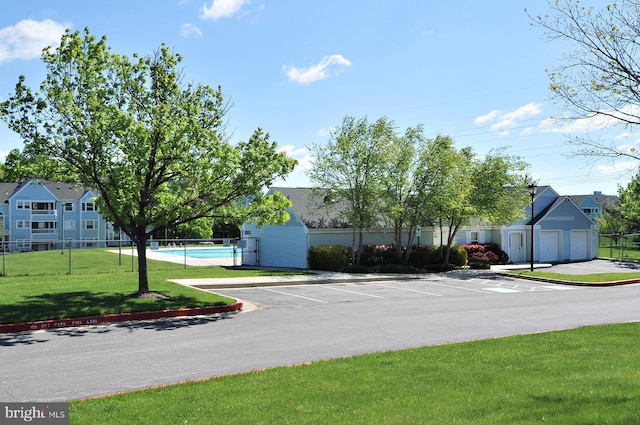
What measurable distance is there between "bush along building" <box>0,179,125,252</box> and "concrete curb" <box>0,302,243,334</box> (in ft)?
176

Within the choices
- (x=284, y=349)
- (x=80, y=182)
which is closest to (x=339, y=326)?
(x=284, y=349)

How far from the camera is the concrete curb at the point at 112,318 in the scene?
45.6 ft

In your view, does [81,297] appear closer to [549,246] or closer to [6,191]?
[549,246]

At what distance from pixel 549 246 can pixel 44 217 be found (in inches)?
2356

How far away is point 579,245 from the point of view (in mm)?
43562

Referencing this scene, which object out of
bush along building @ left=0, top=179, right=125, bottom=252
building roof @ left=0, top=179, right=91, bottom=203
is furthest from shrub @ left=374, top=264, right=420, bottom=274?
building roof @ left=0, top=179, right=91, bottom=203

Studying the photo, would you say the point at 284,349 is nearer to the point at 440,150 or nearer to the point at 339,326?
the point at 339,326

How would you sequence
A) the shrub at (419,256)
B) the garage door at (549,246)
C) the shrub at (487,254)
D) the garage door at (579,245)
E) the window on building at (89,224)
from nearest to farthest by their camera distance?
the shrub at (419,256) < the shrub at (487,254) < the garage door at (549,246) < the garage door at (579,245) < the window on building at (89,224)

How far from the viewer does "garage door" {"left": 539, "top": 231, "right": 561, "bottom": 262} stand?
4159 cm

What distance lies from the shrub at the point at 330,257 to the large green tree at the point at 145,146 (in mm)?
13648

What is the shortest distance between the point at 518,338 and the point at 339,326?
4559mm

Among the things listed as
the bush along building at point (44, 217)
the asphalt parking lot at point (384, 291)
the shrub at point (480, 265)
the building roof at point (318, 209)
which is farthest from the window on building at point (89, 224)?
the asphalt parking lot at point (384, 291)

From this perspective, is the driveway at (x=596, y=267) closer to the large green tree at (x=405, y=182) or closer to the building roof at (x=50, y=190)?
the large green tree at (x=405, y=182)

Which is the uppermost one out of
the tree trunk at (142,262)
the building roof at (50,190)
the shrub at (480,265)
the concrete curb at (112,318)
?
the building roof at (50,190)
